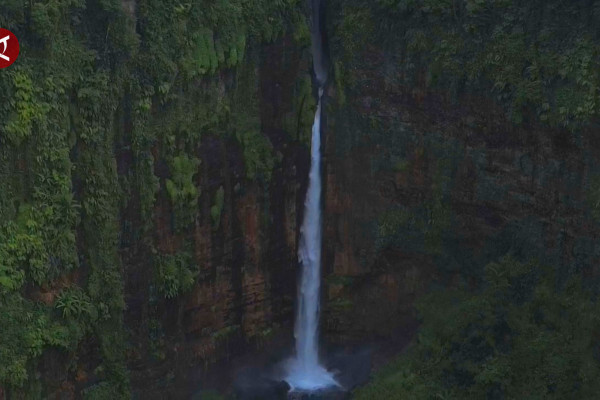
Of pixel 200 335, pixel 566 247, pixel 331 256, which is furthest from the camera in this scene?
pixel 331 256

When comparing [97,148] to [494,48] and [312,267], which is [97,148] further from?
[494,48]

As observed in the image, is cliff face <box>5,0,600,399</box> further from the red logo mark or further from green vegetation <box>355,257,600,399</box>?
green vegetation <box>355,257,600,399</box>

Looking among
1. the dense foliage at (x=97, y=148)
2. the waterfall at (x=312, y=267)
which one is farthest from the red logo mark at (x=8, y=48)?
the waterfall at (x=312, y=267)

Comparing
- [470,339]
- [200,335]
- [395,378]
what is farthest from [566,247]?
[200,335]

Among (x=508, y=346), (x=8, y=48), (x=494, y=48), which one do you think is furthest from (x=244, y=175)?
(x=508, y=346)

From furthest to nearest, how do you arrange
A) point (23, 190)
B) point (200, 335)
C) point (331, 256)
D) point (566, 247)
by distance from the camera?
1. point (331, 256)
2. point (200, 335)
3. point (566, 247)
4. point (23, 190)

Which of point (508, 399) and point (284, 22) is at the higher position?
point (284, 22)

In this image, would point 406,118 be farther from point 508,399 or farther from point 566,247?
point 508,399
